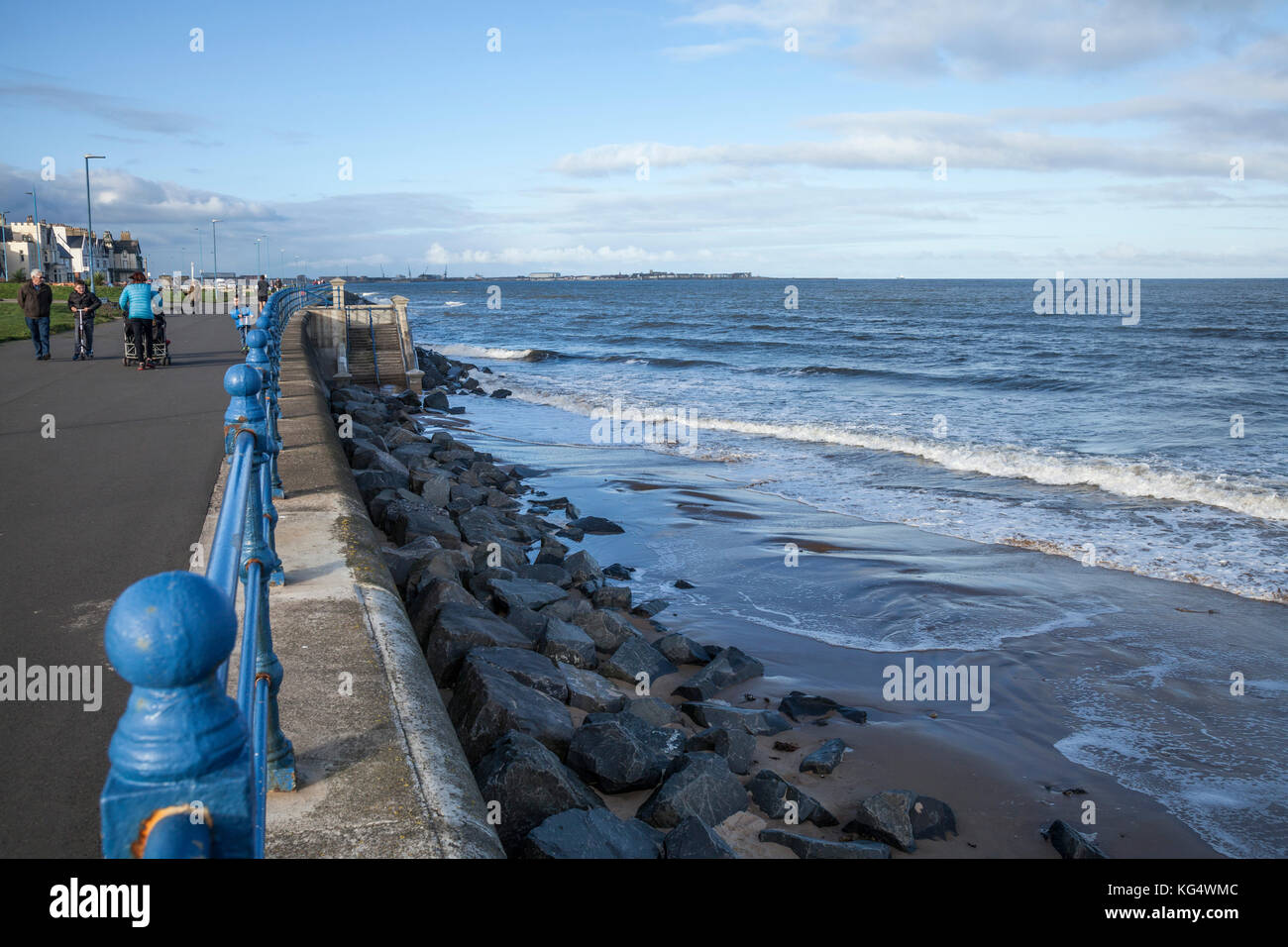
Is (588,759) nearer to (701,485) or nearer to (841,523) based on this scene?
(841,523)

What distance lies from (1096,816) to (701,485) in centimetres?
977

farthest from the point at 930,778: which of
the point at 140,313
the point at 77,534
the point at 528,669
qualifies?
the point at 140,313

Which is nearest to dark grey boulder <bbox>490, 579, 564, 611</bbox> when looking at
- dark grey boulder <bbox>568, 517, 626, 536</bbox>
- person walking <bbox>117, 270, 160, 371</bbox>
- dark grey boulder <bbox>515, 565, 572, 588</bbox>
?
dark grey boulder <bbox>515, 565, 572, 588</bbox>

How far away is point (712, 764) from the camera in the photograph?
16.6 feet

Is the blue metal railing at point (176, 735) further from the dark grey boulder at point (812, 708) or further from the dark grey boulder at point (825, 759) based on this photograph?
the dark grey boulder at point (812, 708)

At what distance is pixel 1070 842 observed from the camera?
192 inches

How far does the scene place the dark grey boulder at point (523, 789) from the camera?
4.18 m

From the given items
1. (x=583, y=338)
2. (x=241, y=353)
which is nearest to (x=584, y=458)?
(x=241, y=353)

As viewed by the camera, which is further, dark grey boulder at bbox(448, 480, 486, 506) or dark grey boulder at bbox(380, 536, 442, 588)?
dark grey boulder at bbox(448, 480, 486, 506)

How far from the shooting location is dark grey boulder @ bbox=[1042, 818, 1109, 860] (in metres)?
4.82

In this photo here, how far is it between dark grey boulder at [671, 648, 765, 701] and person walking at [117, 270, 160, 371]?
12.5 meters

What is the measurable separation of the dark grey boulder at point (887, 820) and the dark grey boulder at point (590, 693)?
1.65 m

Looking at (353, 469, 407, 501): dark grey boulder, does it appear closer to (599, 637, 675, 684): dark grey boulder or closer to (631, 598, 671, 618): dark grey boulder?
(631, 598, 671, 618): dark grey boulder

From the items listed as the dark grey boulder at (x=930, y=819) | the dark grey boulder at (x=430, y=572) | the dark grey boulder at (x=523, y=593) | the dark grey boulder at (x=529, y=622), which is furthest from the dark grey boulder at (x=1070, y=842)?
the dark grey boulder at (x=430, y=572)
